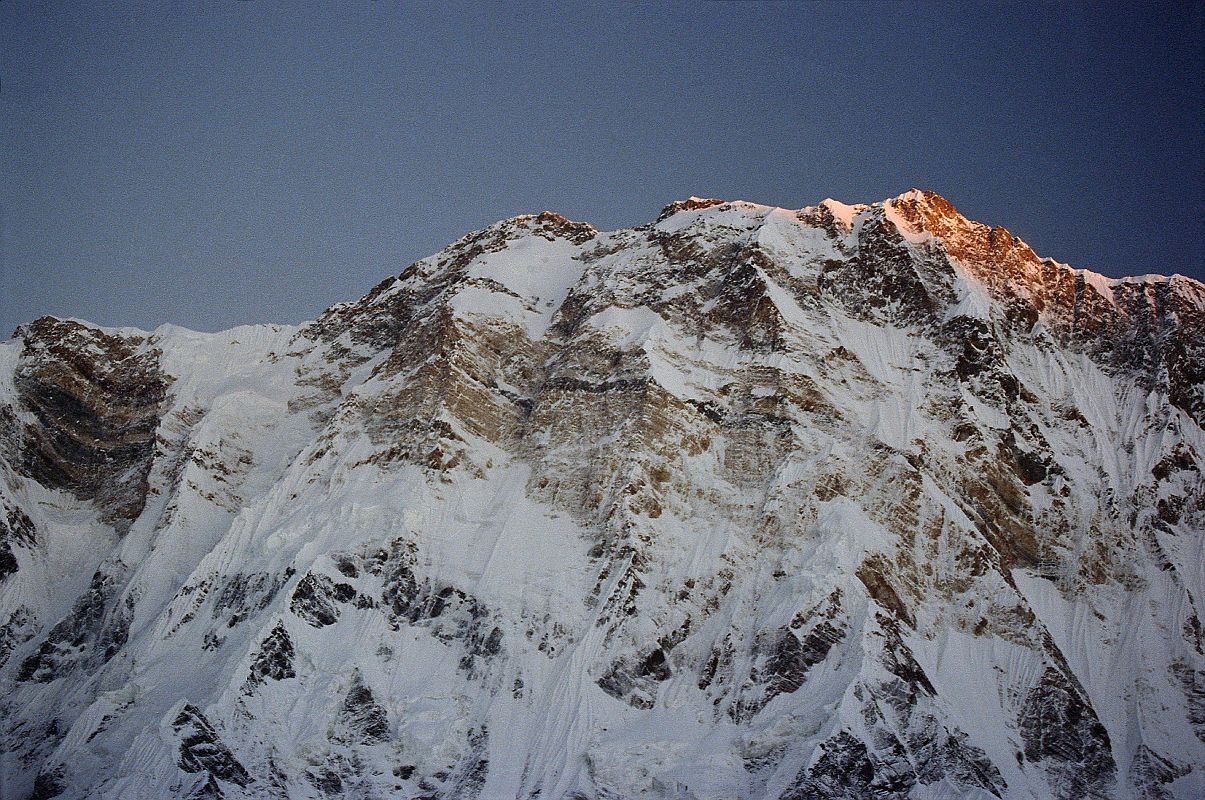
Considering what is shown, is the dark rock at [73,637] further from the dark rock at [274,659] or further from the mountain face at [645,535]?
the dark rock at [274,659]

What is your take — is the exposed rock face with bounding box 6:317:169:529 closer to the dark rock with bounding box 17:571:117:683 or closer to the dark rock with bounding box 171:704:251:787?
the dark rock with bounding box 17:571:117:683

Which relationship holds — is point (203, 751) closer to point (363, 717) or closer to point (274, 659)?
point (274, 659)

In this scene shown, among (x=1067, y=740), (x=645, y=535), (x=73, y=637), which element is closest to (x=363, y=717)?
(x=645, y=535)

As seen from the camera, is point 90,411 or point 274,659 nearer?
point 274,659

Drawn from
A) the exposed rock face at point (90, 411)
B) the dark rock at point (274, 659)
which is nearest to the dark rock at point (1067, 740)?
the dark rock at point (274, 659)

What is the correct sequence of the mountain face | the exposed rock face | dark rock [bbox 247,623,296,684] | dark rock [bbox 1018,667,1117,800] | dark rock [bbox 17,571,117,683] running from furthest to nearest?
the exposed rock face → dark rock [bbox 17,571,117,683] → dark rock [bbox 247,623,296,684] → the mountain face → dark rock [bbox 1018,667,1117,800]

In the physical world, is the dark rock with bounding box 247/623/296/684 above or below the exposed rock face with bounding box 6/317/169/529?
below

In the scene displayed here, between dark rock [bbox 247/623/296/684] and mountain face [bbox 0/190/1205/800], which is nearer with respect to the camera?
mountain face [bbox 0/190/1205/800]

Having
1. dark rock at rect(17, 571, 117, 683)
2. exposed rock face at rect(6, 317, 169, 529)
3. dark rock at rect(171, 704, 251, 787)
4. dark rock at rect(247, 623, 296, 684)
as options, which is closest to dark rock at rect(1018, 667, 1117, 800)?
dark rock at rect(247, 623, 296, 684)

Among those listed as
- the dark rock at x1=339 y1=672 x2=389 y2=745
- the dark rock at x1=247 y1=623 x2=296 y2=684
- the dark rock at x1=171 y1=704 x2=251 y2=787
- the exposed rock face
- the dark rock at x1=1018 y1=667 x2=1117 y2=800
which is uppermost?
the exposed rock face

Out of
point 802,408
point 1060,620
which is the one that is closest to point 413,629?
point 802,408
